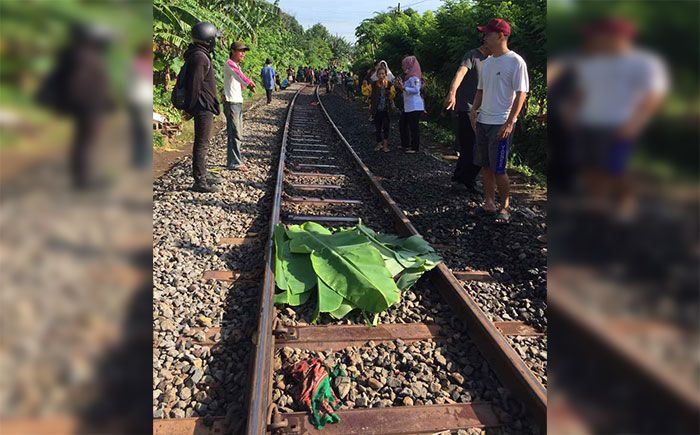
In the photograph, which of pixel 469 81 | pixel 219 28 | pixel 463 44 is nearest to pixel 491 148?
pixel 469 81

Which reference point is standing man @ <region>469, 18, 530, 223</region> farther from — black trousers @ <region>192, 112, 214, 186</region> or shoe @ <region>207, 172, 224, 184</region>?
shoe @ <region>207, 172, 224, 184</region>

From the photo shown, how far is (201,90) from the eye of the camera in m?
5.95

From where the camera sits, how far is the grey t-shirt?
6105 mm

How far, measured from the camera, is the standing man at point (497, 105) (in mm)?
4555

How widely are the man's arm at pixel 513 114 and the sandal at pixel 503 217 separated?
2.61ft

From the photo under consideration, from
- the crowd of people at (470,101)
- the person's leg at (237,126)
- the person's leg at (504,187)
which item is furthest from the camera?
the person's leg at (237,126)

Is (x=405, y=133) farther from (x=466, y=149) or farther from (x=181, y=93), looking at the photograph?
(x=181, y=93)

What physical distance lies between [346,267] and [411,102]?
18.4 feet

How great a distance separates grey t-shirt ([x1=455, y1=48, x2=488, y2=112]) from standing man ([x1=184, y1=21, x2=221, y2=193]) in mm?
2934

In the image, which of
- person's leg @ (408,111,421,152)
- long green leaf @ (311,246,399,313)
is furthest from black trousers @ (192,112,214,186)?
person's leg @ (408,111,421,152)

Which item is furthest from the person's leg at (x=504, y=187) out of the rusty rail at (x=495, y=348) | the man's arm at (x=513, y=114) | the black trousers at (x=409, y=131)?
the black trousers at (x=409, y=131)
